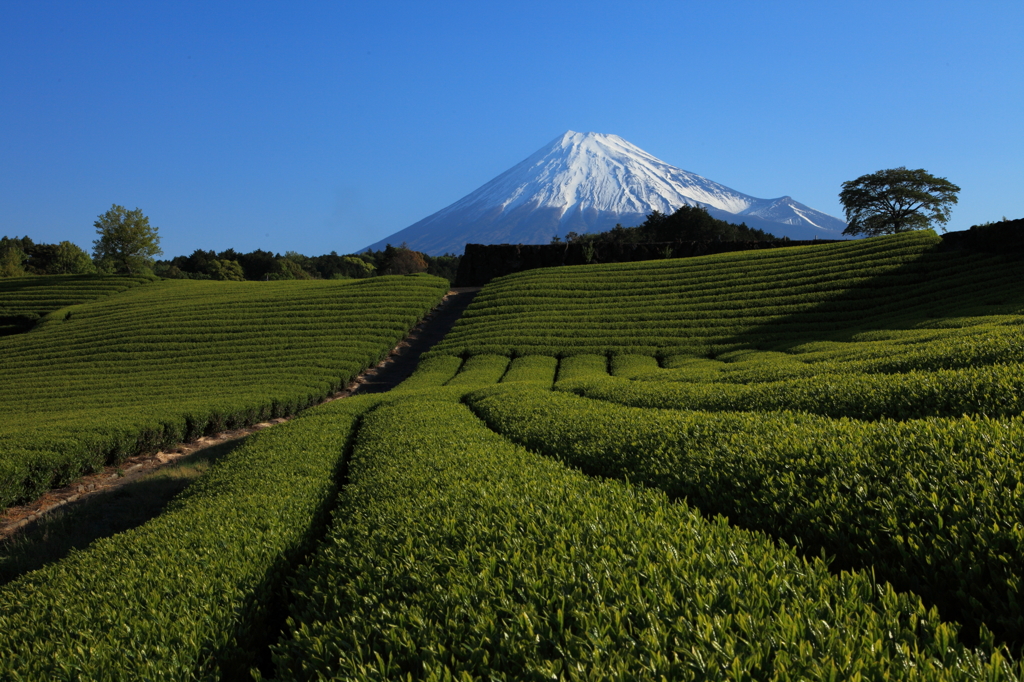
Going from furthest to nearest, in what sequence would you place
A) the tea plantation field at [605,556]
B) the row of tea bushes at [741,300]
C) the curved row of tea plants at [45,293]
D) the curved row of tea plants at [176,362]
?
the curved row of tea plants at [45,293]
the row of tea bushes at [741,300]
the curved row of tea plants at [176,362]
the tea plantation field at [605,556]

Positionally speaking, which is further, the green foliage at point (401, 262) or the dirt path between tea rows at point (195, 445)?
the green foliage at point (401, 262)

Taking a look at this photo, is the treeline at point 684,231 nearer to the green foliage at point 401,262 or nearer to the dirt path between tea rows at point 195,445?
the green foliage at point 401,262

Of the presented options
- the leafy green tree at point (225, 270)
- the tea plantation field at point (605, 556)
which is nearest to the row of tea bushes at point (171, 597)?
the tea plantation field at point (605, 556)

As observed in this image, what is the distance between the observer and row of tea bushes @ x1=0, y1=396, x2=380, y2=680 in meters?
3.39

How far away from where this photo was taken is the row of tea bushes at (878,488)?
3.19 metres

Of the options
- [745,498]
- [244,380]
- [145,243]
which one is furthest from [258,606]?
[145,243]

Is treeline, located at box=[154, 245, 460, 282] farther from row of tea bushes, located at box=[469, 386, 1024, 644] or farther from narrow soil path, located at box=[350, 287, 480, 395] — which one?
row of tea bushes, located at box=[469, 386, 1024, 644]

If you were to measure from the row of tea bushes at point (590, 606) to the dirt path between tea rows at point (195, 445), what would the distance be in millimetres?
10951

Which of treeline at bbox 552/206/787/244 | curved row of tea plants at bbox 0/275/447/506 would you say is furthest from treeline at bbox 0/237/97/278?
treeline at bbox 552/206/787/244

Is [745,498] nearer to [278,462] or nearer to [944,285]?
[278,462]

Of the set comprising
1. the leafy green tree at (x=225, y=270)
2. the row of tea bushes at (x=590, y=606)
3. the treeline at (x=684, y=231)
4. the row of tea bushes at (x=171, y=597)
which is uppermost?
the treeline at (x=684, y=231)

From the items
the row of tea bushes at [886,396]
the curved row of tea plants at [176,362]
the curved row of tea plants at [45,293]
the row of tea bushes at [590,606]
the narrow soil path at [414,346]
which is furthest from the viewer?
the curved row of tea plants at [45,293]

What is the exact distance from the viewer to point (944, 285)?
1007 inches

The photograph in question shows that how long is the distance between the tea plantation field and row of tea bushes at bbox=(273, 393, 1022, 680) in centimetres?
2
